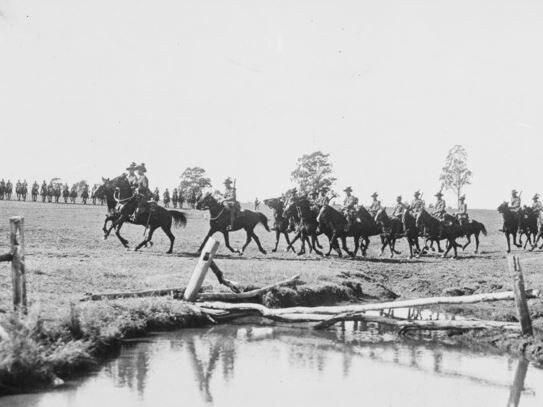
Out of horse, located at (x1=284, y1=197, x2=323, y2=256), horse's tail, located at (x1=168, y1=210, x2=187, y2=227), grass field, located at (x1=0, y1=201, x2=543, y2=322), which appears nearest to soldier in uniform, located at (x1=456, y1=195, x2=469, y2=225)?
grass field, located at (x1=0, y1=201, x2=543, y2=322)

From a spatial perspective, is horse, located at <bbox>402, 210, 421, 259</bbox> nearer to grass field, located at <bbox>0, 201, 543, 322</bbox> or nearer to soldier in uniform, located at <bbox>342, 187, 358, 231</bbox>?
grass field, located at <bbox>0, 201, 543, 322</bbox>

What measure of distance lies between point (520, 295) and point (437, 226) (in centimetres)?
1864

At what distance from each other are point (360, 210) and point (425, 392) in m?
18.8

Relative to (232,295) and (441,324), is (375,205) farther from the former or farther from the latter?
(441,324)

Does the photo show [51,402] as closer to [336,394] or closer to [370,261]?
[336,394]

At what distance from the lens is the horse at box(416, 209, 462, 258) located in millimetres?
27156

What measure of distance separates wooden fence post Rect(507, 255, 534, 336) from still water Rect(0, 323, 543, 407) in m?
0.60

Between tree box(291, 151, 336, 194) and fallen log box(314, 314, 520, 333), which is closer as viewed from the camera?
fallen log box(314, 314, 520, 333)

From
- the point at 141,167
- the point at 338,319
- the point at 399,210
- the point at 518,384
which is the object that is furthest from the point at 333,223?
the point at 518,384

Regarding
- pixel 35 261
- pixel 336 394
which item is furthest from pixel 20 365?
pixel 35 261

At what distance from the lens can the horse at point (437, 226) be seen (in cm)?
2716

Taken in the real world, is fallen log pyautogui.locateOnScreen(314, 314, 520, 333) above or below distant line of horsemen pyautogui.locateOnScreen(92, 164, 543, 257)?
below

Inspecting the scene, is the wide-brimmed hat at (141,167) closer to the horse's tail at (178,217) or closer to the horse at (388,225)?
the horse's tail at (178,217)

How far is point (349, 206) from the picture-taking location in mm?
26609
